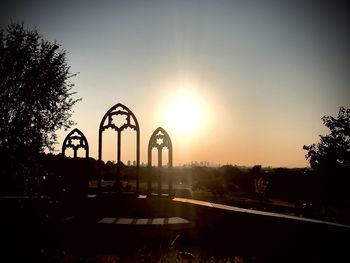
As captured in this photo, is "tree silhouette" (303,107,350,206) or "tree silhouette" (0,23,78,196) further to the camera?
"tree silhouette" (303,107,350,206)

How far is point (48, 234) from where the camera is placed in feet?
25.1

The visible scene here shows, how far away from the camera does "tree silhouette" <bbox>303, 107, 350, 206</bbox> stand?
33.2 m

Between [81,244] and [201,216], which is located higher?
[201,216]

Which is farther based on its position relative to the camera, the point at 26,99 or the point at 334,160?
the point at 334,160

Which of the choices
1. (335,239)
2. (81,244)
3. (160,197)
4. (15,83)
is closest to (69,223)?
(81,244)

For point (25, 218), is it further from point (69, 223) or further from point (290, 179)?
point (290, 179)

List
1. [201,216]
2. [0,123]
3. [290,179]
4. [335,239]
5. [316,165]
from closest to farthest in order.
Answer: [335,239] → [201,216] → [0,123] → [316,165] → [290,179]

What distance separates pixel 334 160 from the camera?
37312mm

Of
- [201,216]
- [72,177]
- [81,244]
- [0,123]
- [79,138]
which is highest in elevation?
[0,123]

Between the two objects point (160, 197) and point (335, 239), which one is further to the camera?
point (160, 197)

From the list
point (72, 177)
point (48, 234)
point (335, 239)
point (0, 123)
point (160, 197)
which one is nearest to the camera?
point (335, 239)

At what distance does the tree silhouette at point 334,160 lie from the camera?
109ft

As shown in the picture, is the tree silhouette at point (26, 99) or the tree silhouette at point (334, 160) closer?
the tree silhouette at point (26, 99)

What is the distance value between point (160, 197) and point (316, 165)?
32.7 m
